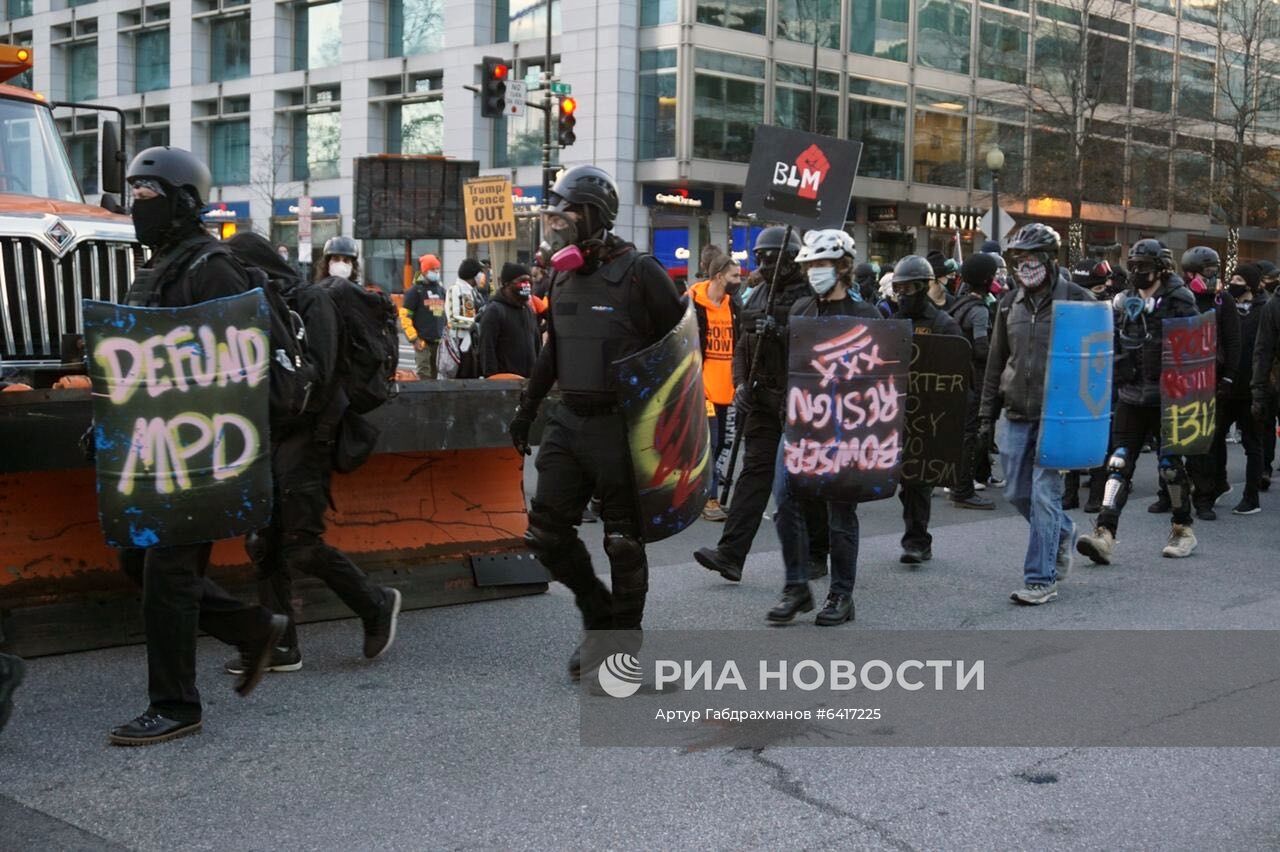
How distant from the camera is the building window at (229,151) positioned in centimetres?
5091

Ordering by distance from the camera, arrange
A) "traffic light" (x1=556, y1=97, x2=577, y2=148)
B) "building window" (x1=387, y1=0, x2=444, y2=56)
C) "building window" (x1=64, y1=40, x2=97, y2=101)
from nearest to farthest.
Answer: "traffic light" (x1=556, y1=97, x2=577, y2=148)
"building window" (x1=387, y1=0, x2=444, y2=56)
"building window" (x1=64, y1=40, x2=97, y2=101)

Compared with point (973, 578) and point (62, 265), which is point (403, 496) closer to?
point (62, 265)

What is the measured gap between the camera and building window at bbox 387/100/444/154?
4434cm

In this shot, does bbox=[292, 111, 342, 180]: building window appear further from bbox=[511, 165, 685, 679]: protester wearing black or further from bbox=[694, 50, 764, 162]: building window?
bbox=[511, 165, 685, 679]: protester wearing black

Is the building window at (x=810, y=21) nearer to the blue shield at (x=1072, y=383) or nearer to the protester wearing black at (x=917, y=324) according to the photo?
the protester wearing black at (x=917, y=324)

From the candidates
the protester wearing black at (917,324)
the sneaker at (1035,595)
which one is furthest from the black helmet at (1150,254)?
the sneaker at (1035,595)

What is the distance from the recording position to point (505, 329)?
11125 mm

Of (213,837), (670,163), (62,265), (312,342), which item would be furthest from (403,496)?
(670,163)

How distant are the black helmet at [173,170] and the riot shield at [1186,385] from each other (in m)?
6.42

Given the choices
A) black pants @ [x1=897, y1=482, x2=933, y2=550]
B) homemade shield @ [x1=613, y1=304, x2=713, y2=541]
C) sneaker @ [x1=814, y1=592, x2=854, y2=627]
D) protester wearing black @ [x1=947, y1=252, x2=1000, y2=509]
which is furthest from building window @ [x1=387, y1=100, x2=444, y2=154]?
homemade shield @ [x1=613, y1=304, x2=713, y2=541]

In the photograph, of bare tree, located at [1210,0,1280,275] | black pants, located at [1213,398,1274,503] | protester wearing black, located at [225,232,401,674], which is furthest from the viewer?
bare tree, located at [1210,0,1280,275]

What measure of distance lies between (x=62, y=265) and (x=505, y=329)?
3876 mm

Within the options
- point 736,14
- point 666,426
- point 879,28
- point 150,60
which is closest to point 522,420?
point 666,426

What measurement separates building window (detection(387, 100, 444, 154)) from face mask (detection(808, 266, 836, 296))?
37753mm
